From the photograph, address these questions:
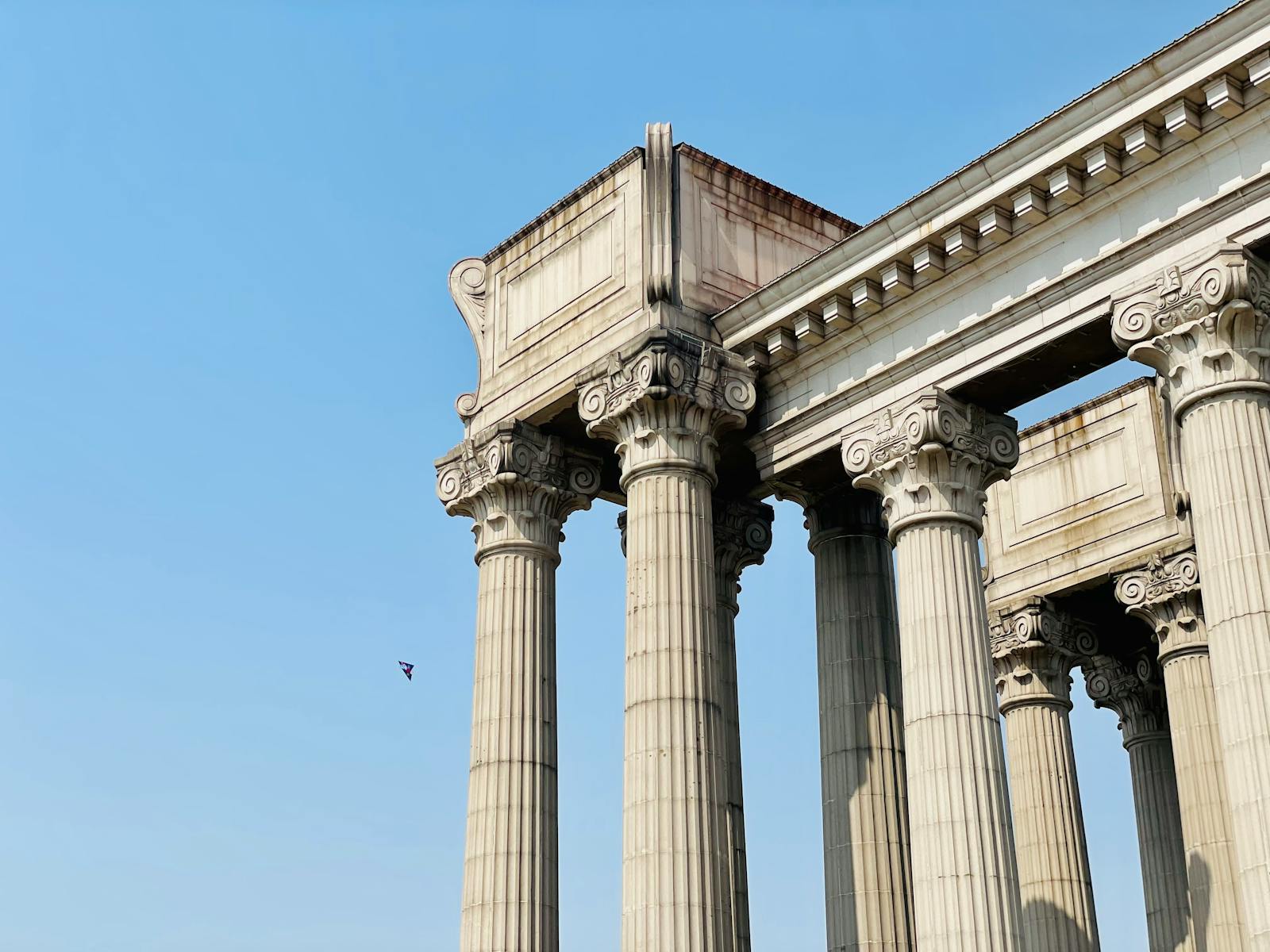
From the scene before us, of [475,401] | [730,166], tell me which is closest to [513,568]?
[475,401]

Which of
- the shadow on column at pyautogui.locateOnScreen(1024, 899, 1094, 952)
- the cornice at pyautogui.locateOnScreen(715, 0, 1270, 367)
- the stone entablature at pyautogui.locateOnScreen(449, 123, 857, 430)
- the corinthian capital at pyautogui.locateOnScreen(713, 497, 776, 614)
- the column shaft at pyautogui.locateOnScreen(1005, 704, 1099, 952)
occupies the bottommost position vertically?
the shadow on column at pyautogui.locateOnScreen(1024, 899, 1094, 952)

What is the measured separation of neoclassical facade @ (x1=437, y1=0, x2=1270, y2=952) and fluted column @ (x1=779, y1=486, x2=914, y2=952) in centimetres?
7

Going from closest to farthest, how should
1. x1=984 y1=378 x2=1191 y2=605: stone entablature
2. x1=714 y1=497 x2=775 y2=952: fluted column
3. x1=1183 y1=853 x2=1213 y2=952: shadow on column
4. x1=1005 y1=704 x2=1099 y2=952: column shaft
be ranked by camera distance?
x1=714 y1=497 x2=775 y2=952: fluted column < x1=1183 y1=853 x2=1213 y2=952: shadow on column < x1=1005 y1=704 x2=1099 y2=952: column shaft < x1=984 y1=378 x2=1191 y2=605: stone entablature

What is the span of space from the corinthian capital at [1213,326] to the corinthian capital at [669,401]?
1019 centimetres

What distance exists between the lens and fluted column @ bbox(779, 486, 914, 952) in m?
37.8

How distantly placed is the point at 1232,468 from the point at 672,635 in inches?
474

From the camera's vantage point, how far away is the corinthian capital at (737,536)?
1709 inches

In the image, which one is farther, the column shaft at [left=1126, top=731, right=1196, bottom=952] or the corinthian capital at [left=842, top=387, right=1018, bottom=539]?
the column shaft at [left=1126, top=731, right=1196, bottom=952]

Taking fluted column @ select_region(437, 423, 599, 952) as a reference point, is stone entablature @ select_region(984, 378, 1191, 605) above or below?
above

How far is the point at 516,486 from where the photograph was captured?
4141cm

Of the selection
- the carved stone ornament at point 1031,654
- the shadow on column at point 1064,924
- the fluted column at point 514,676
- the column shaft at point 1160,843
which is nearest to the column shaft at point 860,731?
the fluted column at point 514,676

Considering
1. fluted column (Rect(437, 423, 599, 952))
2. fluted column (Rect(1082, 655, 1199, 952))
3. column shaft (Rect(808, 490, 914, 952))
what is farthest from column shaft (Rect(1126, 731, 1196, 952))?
fluted column (Rect(437, 423, 599, 952))

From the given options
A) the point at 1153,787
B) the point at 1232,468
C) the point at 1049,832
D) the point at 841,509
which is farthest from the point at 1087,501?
the point at 1232,468

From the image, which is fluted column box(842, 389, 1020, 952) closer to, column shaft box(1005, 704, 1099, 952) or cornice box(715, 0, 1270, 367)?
cornice box(715, 0, 1270, 367)
